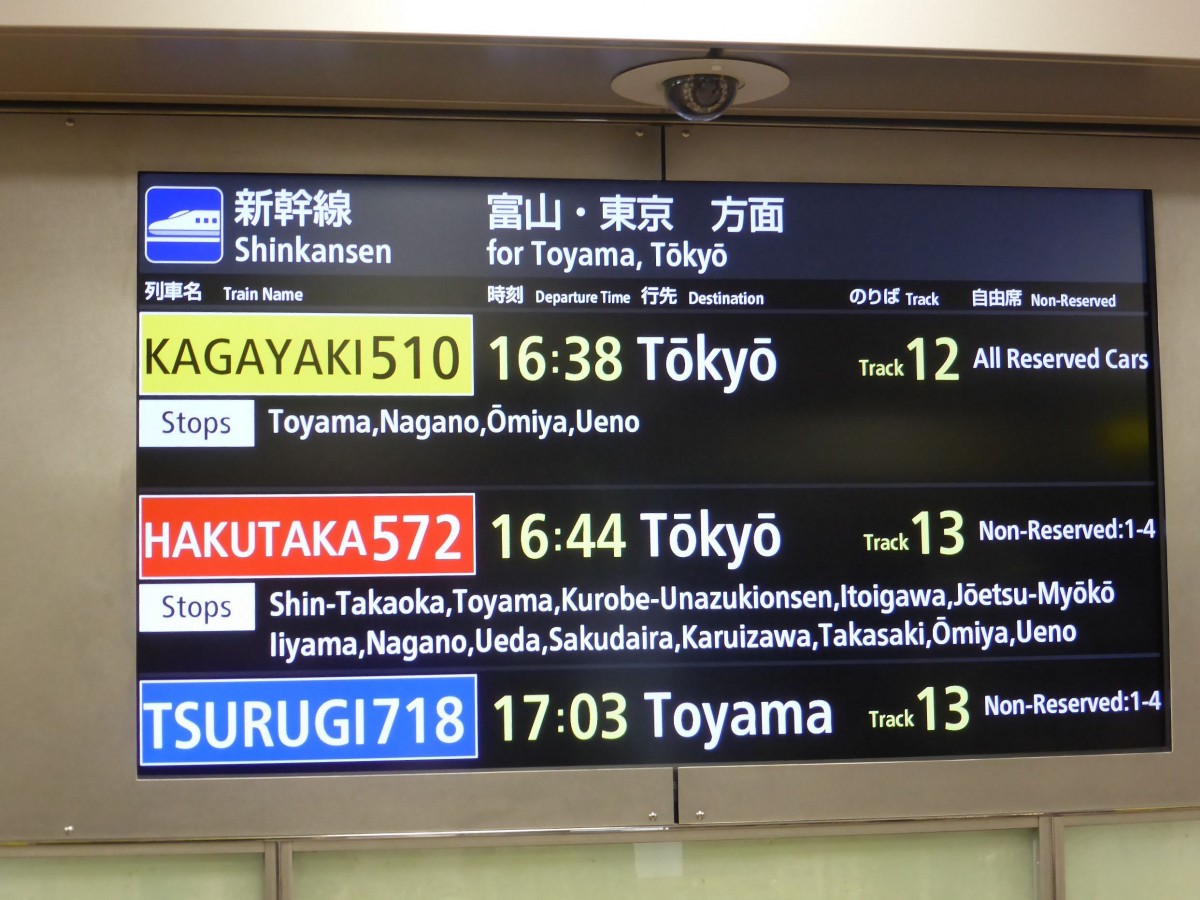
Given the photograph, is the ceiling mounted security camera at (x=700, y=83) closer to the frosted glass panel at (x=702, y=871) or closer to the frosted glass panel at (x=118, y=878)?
the frosted glass panel at (x=702, y=871)

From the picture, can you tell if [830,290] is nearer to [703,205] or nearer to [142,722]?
[703,205]

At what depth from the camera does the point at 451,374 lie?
239 centimetres

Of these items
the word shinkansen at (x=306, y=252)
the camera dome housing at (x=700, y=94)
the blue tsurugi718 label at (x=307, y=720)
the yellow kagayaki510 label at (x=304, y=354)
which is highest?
the camera dome housing at (x=700, y=94)

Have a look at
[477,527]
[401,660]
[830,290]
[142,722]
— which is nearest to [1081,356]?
[830,290]

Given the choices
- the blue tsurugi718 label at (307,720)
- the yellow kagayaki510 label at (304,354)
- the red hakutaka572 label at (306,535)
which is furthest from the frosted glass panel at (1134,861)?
the yellow kagayaki510 label at (304,354)

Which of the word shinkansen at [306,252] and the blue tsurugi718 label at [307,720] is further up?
the word shinkansen at [306,252]

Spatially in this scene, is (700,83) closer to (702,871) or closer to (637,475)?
(637,475)

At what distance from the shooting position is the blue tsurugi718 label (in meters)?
2.30

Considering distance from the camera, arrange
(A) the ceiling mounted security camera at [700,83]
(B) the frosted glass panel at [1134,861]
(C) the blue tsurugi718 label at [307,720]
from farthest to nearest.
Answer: (B) the frosted glass panel at [1134,861], (C) the blue tsurugi718 label at [307,720], (A) the ceiling mounted security camera at [700,83]

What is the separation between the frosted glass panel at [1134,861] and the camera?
2.48 m

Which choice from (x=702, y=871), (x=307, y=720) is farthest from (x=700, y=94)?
(x=702, y=871)

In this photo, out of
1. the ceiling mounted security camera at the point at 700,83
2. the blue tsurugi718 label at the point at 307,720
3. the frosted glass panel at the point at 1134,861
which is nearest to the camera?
the ceiling mounted security camera at the point at 700,83

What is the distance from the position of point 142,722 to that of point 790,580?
133 cm

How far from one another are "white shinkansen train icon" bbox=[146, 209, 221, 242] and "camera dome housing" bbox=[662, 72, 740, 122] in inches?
37.4
